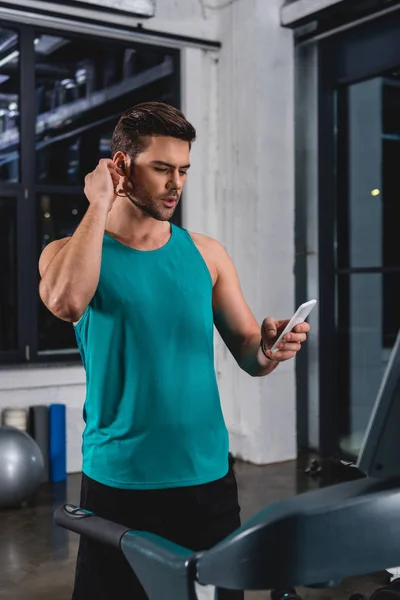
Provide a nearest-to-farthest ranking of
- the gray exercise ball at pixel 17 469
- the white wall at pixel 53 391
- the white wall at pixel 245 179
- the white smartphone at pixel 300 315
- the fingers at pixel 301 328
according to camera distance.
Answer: the white smartphone at pixel 300 315, the fingers at pixel 301 328, the gray exercise ball at pixel 17 469, the white wall at pixel 53 391, the white wall at pixel 245 179

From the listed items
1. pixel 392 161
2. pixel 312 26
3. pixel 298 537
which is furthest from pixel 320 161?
pixel 298 537

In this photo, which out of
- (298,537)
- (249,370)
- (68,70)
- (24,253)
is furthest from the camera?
(68,70)

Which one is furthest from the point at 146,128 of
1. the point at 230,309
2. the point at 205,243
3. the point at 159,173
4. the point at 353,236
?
the point at 353,236

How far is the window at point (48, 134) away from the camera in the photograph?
15.3ft

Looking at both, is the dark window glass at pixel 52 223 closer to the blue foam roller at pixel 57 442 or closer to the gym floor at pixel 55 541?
the blue foam roller at pixel 57 442

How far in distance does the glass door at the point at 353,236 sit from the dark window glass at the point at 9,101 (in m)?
1.90

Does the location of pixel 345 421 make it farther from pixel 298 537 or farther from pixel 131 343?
pixel 298 537

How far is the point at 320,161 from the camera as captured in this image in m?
4.91

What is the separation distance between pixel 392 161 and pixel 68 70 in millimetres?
2179

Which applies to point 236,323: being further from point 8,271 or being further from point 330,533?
point 8,271

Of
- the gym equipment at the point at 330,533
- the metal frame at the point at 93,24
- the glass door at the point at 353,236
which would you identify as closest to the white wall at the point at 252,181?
the metal frame at the point at 93,24

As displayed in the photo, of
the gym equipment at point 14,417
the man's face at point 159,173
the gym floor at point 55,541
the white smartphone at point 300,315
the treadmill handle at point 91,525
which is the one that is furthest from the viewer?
the gym equipment at point 14,417

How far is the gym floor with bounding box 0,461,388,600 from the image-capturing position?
114 inches

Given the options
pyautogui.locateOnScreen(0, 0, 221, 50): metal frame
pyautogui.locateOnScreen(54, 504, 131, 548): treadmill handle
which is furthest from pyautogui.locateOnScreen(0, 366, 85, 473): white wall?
pyautogui.locateOnScreen(54, 504, 131, 548): treadmill handle
